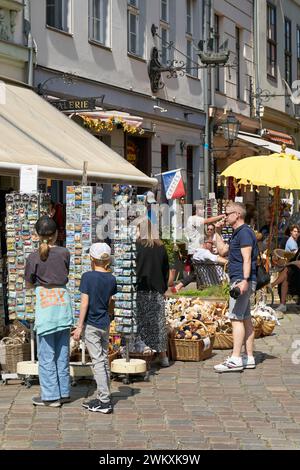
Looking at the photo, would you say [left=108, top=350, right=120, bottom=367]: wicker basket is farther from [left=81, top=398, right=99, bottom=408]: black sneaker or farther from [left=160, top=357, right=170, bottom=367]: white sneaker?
[left=81, top=398, right=99, bottom=408]: black sneaker

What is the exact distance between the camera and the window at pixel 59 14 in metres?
16.8

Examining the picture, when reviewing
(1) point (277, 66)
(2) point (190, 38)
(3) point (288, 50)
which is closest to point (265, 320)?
(2) point (190, 38)

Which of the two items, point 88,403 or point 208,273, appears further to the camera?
point 208,273

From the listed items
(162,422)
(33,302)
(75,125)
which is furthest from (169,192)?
(162,422)

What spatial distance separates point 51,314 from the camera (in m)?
8.45

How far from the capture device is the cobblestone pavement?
714 cm

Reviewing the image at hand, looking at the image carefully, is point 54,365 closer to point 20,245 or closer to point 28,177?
point 20,245

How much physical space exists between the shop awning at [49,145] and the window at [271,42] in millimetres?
17287

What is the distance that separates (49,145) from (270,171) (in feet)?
13.5

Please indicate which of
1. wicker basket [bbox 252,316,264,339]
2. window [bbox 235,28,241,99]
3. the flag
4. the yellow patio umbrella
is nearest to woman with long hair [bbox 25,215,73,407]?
wicker basket [bbox 252,316,264,339]

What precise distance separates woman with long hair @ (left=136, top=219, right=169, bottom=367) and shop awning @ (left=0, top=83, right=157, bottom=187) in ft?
5.98

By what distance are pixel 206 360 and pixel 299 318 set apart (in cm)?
433

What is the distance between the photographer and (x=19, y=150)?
38.5ft

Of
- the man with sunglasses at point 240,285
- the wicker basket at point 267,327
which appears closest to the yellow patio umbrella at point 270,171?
the wicker basket at point 267,327
